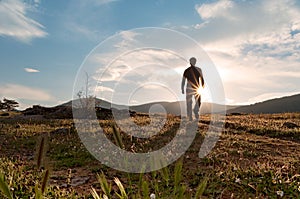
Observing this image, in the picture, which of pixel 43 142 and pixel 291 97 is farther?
pixel 291 97

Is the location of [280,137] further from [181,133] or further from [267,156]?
[267,156]

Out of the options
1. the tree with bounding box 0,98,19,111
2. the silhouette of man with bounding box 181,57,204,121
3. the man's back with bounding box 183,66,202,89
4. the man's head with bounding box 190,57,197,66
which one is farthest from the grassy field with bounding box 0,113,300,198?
the tree with bounding box 0,98,19,111

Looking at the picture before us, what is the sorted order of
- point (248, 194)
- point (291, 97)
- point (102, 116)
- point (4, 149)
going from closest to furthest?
1. point (248, 194)
2. point (4, 149)
3. point (102, 116)
4. point (291, 97)

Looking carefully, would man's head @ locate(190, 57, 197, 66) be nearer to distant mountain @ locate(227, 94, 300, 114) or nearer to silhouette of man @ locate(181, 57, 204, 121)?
silhouette of man @ locate(181, 57, 204, 121)

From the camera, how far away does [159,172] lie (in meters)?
7.46

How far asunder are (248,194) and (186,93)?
14.4 metres

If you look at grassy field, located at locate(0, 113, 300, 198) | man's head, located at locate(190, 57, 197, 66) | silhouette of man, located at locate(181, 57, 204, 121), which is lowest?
grassy field, located at locate(0, 113, 300, 198)

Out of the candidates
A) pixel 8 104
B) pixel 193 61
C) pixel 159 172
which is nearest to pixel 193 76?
pixel 193 61

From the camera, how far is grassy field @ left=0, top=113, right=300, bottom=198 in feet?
11.3

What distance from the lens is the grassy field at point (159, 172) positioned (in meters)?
3.45

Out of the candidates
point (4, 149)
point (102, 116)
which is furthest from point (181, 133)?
point (102, 116)

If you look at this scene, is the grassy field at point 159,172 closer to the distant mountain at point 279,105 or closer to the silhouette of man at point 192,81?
the silhouette of man at point 192,81

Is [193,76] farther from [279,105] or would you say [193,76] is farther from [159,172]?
[279,105]

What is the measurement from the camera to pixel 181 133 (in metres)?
14.2
